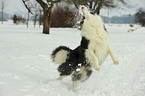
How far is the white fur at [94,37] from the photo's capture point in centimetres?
306

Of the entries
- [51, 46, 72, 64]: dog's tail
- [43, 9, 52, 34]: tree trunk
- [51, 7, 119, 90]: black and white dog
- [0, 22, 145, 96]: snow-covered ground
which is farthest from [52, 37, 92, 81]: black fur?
[43, 9, 52, 34]: tree trunk

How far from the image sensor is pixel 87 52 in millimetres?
3113

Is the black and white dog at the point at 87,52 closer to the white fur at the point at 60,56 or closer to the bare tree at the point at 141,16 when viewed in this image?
the white fur at the point at 60,56

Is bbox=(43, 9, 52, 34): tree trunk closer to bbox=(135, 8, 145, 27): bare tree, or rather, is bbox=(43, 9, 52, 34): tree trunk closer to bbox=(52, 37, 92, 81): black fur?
bbox=(52, 37, 92, 81): black fur

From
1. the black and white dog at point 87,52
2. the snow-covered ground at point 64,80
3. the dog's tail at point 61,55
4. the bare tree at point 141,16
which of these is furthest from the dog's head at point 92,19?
the bare tree at point 141,16

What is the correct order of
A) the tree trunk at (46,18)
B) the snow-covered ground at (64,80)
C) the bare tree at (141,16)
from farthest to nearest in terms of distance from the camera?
the bare tree at (141,16)
the tree trunk at (46,18)
the snow-covered ground at (64,80)

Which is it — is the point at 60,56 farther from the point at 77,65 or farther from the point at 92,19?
the point at 92,19

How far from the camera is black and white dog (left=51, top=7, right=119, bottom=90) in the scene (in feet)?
10.1

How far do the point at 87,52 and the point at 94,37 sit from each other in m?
0.34

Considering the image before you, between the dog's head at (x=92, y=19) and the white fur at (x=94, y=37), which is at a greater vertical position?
the dog's head at (x=92, y=19)

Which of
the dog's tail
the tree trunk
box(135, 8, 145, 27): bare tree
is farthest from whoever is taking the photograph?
box(135, 8, 145, 27): bare tree

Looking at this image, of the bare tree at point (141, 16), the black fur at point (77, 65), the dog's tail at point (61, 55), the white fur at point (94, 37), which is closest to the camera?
the white fur at point (94, 37)

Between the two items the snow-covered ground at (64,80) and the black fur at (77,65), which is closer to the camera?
the snow-covered ground at (64,80)

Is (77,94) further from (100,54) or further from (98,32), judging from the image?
(98,32)
